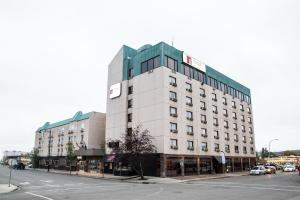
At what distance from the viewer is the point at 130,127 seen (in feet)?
171

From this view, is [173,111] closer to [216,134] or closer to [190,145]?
[190,145]

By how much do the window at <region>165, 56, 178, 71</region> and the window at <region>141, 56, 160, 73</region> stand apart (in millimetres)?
Answer: 1539

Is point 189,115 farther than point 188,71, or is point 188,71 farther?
point 188,71

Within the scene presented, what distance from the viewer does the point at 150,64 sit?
50.5 meters

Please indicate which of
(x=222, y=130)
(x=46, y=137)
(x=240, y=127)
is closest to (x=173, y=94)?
(x=222, y=130)

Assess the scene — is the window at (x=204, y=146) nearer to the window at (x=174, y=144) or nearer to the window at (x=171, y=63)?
the window at (x=174, y=144)

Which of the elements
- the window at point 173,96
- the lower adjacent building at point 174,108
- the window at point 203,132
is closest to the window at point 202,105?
the lower adjacent building at point 174,108

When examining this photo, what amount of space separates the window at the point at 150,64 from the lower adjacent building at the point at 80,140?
19345 millimetres

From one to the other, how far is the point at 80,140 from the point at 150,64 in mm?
31371

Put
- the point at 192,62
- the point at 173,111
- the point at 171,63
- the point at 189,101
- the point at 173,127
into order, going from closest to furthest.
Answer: the point at 173,127
the point at 173,111
the point at 171,63
the point at 189,101
the point at 192,62

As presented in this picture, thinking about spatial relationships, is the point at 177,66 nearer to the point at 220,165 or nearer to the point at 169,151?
the point at 169,151

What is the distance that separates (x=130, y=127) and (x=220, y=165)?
65.6 ft

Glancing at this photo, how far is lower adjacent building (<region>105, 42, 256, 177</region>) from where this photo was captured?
46406 millimetres

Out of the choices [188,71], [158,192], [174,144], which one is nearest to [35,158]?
[174,144]
